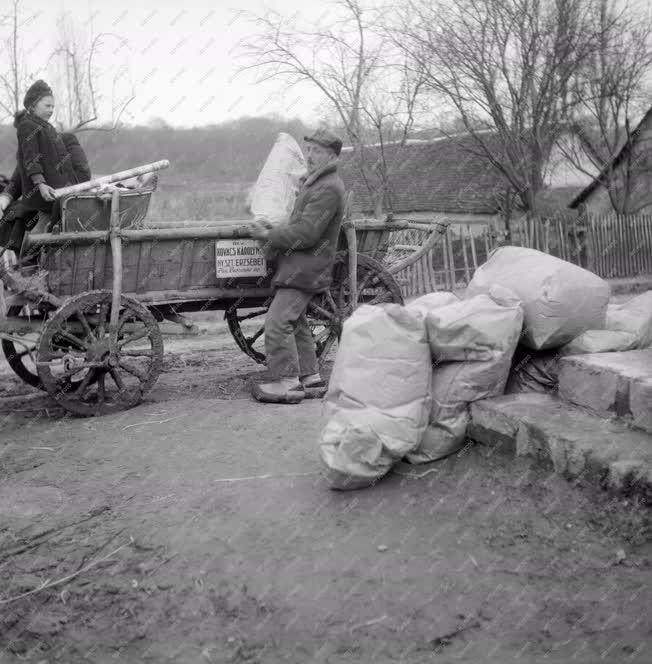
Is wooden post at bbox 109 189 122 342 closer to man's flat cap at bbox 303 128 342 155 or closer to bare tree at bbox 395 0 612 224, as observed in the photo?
man's flat cap at bbox 303 128 342 155

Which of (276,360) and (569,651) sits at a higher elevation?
(276,360)

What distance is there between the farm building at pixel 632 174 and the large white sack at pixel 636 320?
59.7 feet

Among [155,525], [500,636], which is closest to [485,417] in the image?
[500,636]

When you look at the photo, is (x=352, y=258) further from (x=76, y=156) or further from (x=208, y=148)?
(x=208, y=148)

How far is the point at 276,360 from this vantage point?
213 inches

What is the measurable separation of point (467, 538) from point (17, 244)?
4.19m

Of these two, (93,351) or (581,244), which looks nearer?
(93,351)

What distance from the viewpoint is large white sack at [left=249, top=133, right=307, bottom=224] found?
5.48 meters

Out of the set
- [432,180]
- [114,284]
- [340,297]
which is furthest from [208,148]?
[114,284]

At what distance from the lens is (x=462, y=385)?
3.53 metres

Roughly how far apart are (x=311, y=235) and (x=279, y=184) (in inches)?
22.2

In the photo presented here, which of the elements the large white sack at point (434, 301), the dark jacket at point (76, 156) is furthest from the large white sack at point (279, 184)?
the large white sack at point (434, 301)

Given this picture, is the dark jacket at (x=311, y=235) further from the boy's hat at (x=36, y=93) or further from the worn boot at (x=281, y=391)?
the boy's hat at (x=36, y=93)

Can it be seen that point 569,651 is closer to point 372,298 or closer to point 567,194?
point 372,298
